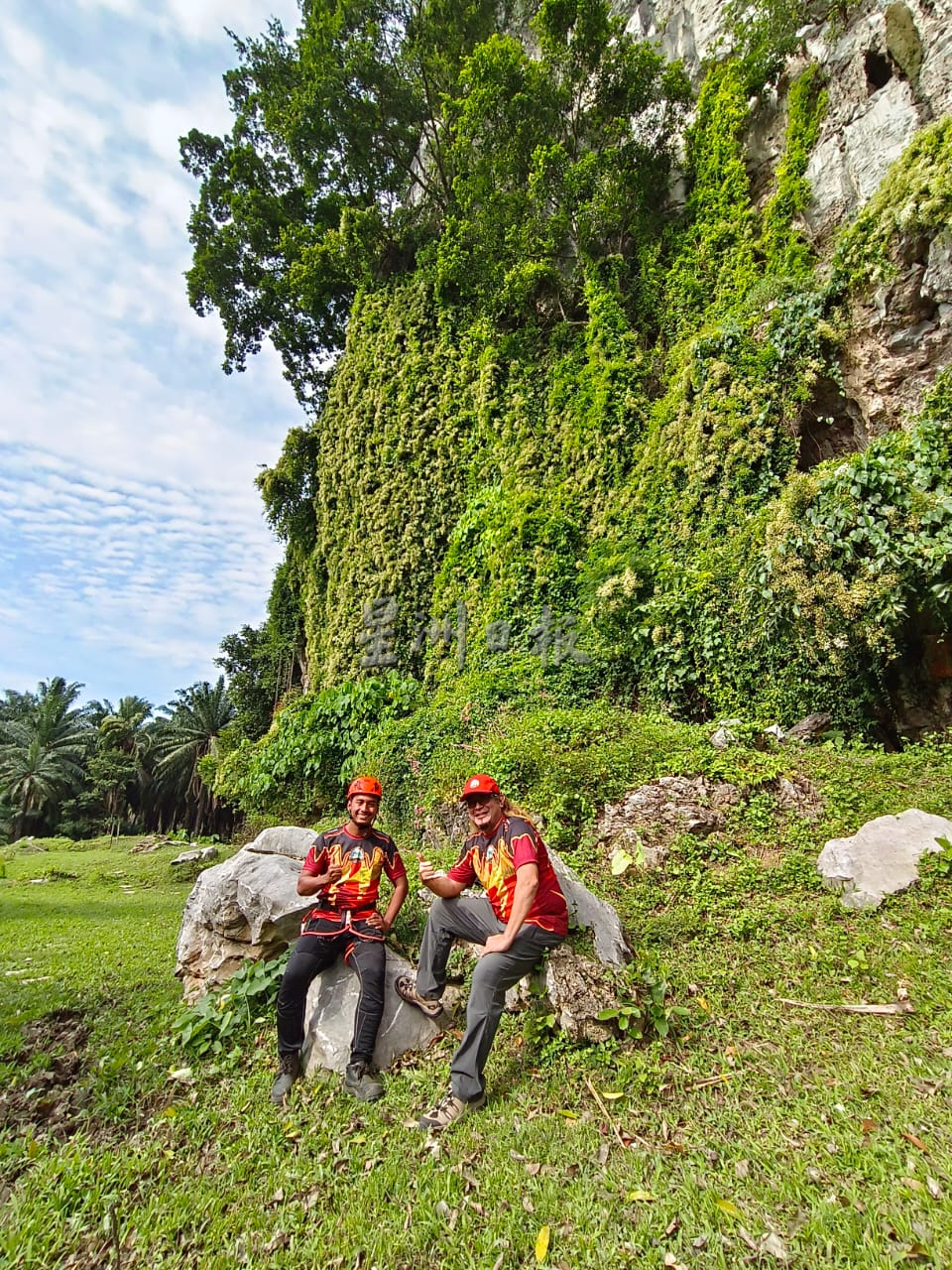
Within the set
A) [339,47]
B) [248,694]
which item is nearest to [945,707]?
[248,694]

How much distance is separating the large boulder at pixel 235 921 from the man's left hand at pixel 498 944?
5.22ft

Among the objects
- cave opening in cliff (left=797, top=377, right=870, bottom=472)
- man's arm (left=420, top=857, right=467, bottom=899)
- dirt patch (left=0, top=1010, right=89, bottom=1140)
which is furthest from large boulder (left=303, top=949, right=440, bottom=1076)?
cave opening in cliff (left=797, top=377, right=870, bottom=472)

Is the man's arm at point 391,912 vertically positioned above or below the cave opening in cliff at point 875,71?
below

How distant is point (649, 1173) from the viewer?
244 cm

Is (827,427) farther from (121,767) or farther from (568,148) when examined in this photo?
(121,767)

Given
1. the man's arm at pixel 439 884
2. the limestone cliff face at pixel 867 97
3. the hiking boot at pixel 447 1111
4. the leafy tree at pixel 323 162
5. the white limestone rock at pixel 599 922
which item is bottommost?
the hiking boot at pixel 447 1111

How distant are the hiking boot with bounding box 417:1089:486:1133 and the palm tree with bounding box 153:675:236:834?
33.0 metres

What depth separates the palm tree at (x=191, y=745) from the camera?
33.7 metres

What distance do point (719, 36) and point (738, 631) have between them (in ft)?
37.0

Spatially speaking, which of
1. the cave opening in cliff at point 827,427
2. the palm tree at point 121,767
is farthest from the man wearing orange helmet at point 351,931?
the palm tree at point 121,767

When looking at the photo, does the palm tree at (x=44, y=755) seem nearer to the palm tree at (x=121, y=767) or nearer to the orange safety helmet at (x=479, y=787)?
the palm tree at (x=121, y=767)

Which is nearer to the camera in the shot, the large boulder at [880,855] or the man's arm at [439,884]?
the man's arm at [439,884]

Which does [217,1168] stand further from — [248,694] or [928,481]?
[248,694]

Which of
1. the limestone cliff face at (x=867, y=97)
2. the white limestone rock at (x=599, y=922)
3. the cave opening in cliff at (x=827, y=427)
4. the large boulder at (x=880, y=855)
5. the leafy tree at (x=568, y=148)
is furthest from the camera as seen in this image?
the leafy tree at (x=568, y=148)
